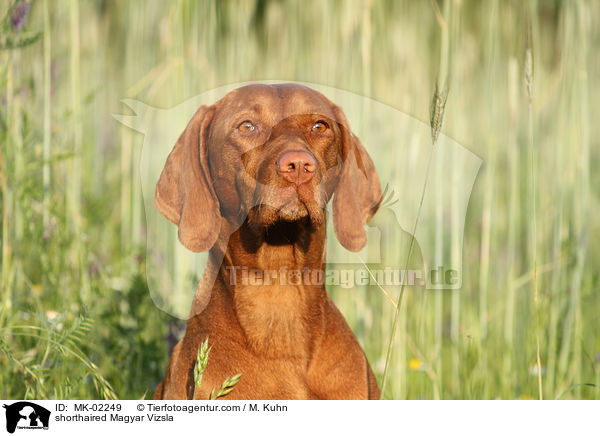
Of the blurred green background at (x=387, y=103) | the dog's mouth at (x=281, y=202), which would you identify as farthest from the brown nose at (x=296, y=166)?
the blurred green background at (x=387, y=103)

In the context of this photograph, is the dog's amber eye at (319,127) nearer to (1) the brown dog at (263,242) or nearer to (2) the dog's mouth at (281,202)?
(1) the brown dog at (263,242)

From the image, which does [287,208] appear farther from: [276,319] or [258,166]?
[276,319]

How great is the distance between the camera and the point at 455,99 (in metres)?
2.95

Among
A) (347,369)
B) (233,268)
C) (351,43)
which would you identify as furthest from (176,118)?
(347,369)

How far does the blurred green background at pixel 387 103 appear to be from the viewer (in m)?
2.83

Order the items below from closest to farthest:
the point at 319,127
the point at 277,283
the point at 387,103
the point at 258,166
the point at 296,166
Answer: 1. the point at 296,166
2. the point at 258,166
3. the point at 319,127
4. the point at 277,283
5. the point at 387,103

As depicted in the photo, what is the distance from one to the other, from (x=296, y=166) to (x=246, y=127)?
0.31 meters

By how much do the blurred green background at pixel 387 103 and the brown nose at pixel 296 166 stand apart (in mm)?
741

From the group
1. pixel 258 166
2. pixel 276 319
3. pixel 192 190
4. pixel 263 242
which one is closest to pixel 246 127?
pixel 258 166

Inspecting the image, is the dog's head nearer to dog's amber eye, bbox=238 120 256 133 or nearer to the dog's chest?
dog's amber eye, bbox=238 120 256 133

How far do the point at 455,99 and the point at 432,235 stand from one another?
0.63 meters

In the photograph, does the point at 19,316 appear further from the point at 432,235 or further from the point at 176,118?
the point at 432,235

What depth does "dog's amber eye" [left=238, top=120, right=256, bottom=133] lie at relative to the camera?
7.27ft

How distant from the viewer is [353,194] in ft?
Result: 7.50
